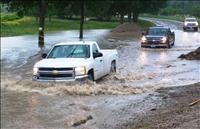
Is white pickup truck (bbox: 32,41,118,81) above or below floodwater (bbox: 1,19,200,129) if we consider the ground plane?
above

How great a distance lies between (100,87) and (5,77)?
19.2ft

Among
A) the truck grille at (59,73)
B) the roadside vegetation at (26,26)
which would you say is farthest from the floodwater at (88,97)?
the roadside vegetation at (26,26)

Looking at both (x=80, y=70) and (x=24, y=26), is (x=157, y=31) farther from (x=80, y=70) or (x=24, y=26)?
(x=24, y=26)

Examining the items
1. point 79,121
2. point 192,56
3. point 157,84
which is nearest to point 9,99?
point 79,121

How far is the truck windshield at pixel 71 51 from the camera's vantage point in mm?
18969

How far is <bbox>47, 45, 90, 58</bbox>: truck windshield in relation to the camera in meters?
19.0

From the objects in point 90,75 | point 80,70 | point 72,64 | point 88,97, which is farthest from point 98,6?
point 88,97

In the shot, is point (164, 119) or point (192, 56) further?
point (192, 56)

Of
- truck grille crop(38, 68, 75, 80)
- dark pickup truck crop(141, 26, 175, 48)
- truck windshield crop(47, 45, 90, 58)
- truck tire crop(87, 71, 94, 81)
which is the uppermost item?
truck windshield crop(47, 45, 90, 58)

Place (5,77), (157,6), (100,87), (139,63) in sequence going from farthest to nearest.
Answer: (157,6) < (139,63) < (5,77) < (100,87)

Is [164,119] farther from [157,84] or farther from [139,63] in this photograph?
[139,63]

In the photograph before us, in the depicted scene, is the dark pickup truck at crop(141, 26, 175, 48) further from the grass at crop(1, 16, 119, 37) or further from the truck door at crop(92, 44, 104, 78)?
the grass at crop(1, 16, 119, 37)

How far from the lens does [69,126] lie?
12.8 meters

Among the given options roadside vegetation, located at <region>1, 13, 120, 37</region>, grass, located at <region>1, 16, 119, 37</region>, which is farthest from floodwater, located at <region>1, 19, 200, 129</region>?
roadside vegetation, located at <region>1, 13, 120, 37</region>
